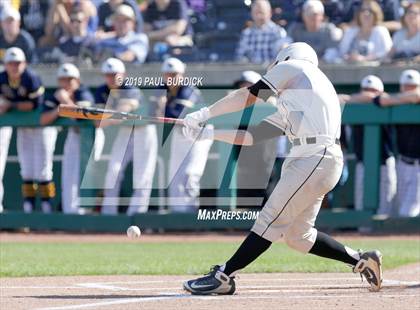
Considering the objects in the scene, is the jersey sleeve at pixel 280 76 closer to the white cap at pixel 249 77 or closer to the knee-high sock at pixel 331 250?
the knee-high sock at pixel 331 250

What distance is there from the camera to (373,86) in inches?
517

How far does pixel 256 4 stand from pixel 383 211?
3.33 meters

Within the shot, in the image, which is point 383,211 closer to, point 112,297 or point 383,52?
point 383,52

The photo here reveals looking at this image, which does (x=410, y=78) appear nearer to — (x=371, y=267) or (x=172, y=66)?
(x=172, y=66)

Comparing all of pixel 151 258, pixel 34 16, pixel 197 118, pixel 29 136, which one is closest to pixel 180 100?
pixel 29 136

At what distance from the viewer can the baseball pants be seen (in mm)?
7129

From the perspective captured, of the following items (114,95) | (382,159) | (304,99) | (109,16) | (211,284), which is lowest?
A: (382,159)

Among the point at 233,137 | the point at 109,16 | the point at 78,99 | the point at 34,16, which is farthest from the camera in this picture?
the point at 34,16

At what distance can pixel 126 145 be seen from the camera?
44.3ft

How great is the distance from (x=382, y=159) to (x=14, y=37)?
5.63 meters

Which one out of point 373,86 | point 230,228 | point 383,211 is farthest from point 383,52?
point 230,228

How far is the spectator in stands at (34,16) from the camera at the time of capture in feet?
53.5

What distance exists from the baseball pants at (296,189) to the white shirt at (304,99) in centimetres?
10

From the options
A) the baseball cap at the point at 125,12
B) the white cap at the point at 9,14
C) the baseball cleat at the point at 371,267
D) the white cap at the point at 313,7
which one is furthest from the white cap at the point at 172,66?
the baseball cleat at the point at 371,267
